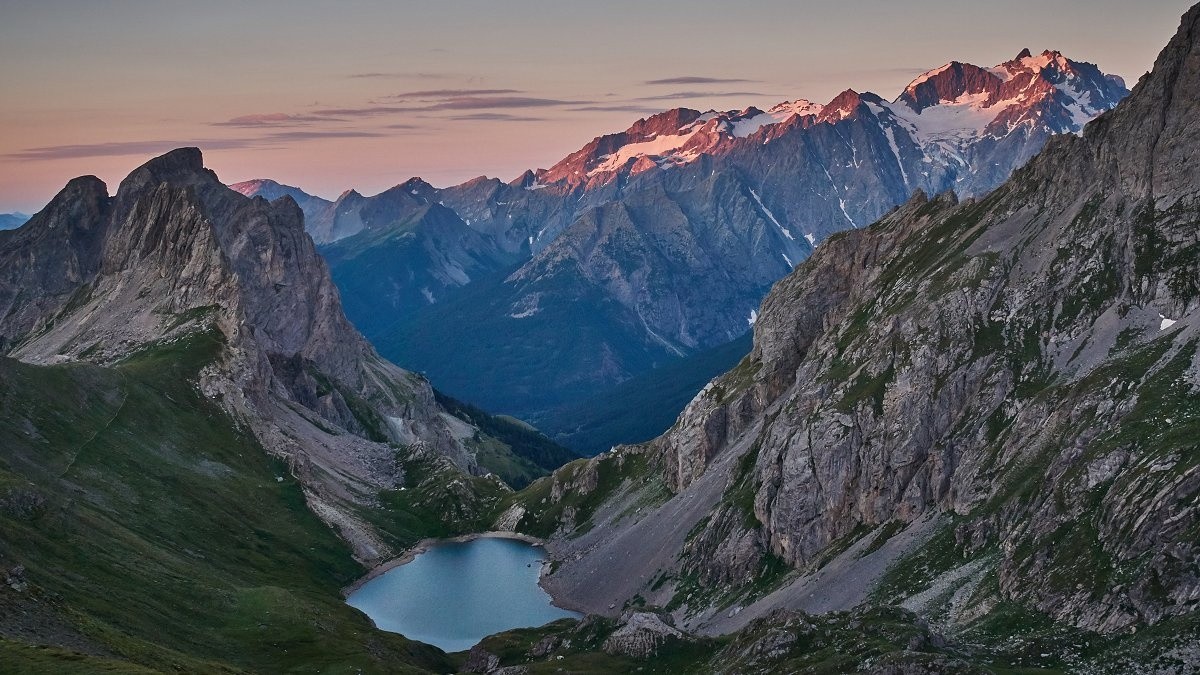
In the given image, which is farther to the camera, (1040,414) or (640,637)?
(1040,414)

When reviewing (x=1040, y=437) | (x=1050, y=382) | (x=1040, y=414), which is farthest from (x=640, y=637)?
(x=1050, y=382)

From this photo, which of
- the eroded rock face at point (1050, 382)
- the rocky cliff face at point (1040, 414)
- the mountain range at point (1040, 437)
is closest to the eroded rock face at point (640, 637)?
the mountain range at point (1040, 437)

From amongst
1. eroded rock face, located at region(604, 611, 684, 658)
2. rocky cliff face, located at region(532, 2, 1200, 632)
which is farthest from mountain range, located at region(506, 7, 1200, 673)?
eroded rock face, located at region(604, 611, 684, 658)

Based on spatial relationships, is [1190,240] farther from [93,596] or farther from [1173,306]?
[93,596]

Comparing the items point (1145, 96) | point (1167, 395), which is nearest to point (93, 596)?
point (1167, 395)

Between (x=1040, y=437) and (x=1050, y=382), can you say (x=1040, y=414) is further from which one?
(x=1050, y=382)

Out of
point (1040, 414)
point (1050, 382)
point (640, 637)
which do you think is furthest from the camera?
point (1050, 382)

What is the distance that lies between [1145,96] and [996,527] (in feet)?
220

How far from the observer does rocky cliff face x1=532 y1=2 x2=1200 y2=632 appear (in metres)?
128

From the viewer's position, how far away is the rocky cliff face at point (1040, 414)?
128 metres

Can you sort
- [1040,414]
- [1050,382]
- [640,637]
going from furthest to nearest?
1. [1050,382]
2. [1040,414]
3. [640,637]

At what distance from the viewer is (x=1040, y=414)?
159250 mm

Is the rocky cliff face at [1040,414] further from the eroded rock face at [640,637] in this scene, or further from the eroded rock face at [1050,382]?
the eroded rock face at [640,637]

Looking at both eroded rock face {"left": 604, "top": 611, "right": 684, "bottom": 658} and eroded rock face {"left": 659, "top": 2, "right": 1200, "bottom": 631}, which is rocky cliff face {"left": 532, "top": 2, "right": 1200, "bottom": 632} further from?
eroded rock face {"left": 604, "top": 611, "right": 684, "bottom": 658}
